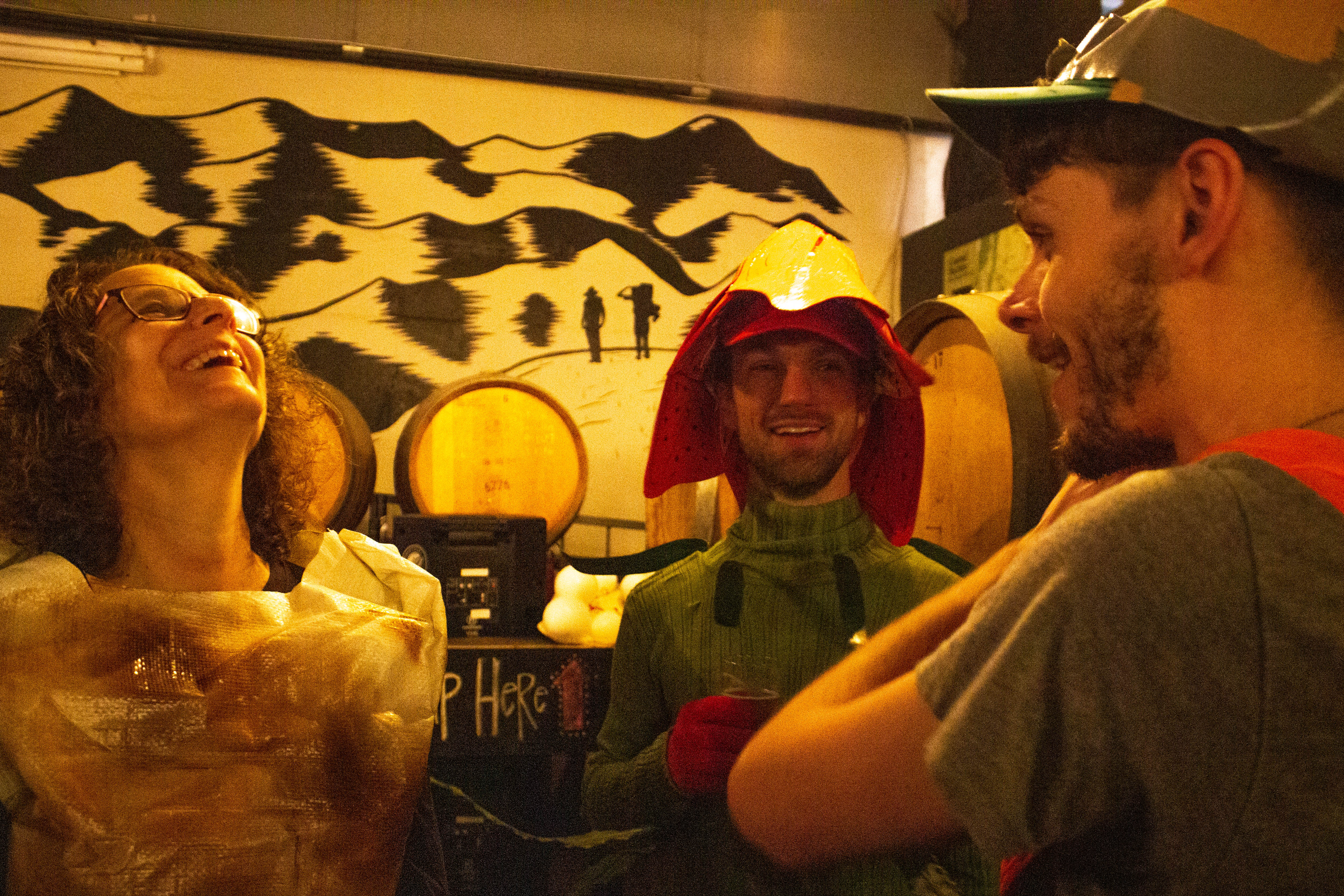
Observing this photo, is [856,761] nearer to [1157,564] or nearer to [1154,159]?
[1157,564]

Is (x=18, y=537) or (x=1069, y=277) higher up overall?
(x=1069, y=277)

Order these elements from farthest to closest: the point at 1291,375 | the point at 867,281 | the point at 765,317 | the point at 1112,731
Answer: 1. the point at 867,281
2. the point at 765,317
3. the point at 1291,375
4. the point at 1112,731

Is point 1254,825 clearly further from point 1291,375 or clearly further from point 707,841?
point 707,841

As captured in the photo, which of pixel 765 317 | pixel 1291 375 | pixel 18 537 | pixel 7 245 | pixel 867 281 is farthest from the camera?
pixel 867 281

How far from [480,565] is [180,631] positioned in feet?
3.84

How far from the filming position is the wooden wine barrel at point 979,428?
6.86 ft

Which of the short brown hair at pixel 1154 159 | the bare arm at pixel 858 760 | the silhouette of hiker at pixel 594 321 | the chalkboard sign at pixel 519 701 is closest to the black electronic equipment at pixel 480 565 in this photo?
the chalkboard sign at pixel 519 701

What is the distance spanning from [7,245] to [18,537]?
2619mm

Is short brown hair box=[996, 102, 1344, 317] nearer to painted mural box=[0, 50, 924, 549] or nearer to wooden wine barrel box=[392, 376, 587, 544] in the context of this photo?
wooden wine barrel box=[392, 376, 587, 544]

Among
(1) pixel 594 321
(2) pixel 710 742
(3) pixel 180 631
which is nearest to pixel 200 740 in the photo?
(3) pixel 180 631

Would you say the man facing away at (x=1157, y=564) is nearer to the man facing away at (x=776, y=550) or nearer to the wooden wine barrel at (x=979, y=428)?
the man facing away at (x=776, y=550)

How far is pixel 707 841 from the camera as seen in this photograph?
1431mm

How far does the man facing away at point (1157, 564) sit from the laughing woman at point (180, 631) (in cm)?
95

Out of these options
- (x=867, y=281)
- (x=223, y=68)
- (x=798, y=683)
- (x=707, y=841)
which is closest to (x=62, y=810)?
(x=707, y=841)
